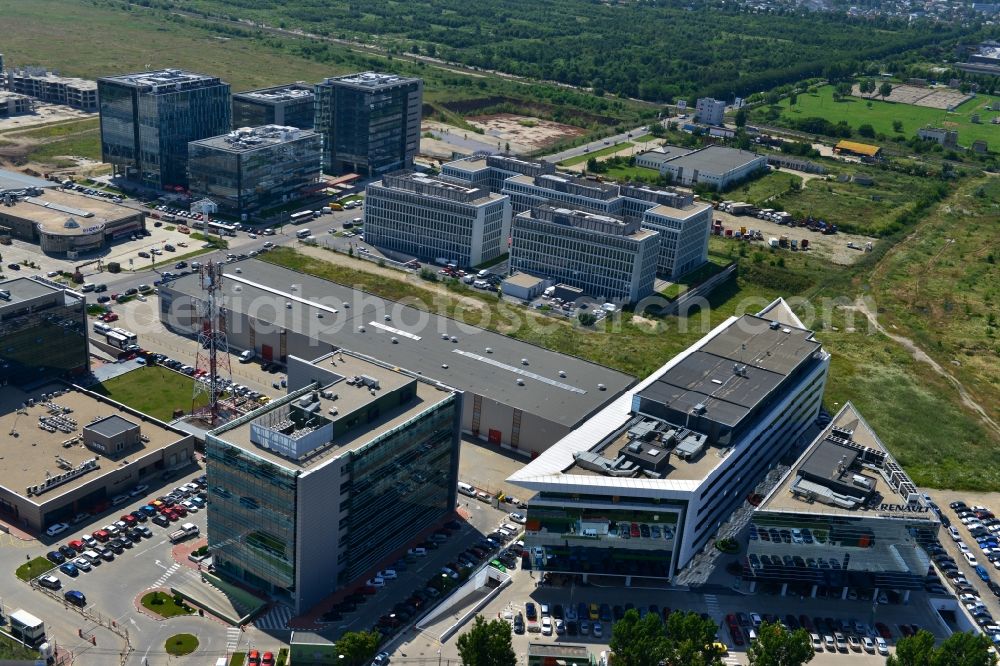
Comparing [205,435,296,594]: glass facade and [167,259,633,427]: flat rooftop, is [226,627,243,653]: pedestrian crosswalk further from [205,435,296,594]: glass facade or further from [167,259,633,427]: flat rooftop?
[167,259,633,427]: flat rooftop

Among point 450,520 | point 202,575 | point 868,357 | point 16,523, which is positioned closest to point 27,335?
point 16,523

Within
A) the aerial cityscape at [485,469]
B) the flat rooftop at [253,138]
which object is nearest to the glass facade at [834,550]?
the aerial cityscape at [485,469]

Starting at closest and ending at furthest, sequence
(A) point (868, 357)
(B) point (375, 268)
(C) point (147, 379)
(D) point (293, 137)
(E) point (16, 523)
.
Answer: (E) point (16, 523)
(C) point (147, 379)
(A) point (868, 357)
(B) point (375, 268)
(D) point (293, 137)

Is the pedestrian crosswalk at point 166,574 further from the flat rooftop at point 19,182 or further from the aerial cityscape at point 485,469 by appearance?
the flat rooftop at point 19,182

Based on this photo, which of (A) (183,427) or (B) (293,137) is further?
(B) (293,137)

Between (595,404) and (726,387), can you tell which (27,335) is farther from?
(726,387)
